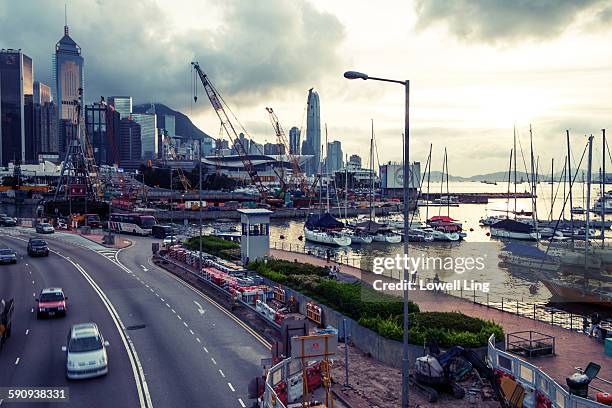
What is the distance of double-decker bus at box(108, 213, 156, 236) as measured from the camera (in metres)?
76.6

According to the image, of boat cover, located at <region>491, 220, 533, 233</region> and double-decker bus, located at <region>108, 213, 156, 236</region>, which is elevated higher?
double-decker bus, located at <region>108, 213, 156, 236</region>

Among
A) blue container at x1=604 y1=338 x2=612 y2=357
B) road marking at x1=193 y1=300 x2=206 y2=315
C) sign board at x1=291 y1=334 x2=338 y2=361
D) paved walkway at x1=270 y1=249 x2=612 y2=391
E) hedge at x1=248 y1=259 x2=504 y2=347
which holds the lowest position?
road marking at x1=193 y1=300 x2=206 y2=315

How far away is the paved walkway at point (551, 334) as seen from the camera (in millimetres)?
20484

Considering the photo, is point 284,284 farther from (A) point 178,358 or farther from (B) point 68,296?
(B) point 68,296

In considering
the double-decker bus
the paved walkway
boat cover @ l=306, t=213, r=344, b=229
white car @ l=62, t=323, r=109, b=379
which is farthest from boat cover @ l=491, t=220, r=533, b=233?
white car @ l=62, t=323, r=109, b=379

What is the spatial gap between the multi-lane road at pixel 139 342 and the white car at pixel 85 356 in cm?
33

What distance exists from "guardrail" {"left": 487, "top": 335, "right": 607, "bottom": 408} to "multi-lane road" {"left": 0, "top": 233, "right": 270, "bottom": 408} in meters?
8.98

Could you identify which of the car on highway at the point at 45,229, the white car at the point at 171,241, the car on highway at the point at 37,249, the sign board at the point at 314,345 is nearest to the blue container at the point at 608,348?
the sign board at the point at 314,345

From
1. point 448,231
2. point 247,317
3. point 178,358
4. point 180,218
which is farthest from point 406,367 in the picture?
point 180,218

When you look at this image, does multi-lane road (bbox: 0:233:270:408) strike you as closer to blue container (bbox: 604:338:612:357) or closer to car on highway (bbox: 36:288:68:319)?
car on highway (bbox: 36:288:68:319)

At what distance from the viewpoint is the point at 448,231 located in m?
99.2

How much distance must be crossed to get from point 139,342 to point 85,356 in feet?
15.7

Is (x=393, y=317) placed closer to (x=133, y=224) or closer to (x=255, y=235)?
(x=255, y=235)

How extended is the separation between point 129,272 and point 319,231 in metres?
46.5
